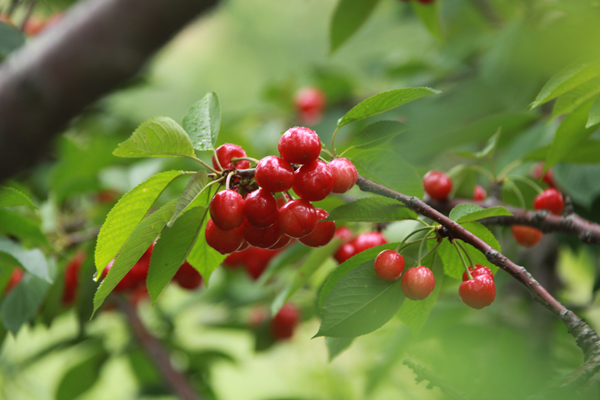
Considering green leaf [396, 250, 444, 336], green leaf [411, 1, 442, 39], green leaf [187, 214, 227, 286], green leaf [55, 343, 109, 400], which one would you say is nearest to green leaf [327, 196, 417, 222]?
green leaf [396, 250, 444, 336]

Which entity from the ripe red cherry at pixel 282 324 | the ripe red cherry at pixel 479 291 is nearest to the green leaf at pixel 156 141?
the ripe red cherry at pixel 479 291

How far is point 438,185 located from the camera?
0.81 meters

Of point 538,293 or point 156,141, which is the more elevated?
point 156,141

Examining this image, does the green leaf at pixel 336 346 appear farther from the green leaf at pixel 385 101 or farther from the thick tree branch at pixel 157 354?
the thick tree branch at pixel 157 354

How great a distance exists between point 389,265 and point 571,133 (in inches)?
14.1

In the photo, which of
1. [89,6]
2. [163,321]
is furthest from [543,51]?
[163,321]

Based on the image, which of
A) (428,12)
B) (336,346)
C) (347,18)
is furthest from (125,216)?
(428,12)

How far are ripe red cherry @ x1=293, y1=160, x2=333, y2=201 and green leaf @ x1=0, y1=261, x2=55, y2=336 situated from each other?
55 cm

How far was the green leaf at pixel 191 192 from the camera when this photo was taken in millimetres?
495

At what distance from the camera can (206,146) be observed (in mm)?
593

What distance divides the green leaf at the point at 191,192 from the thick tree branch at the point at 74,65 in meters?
0.30

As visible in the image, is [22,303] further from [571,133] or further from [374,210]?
[571,133]

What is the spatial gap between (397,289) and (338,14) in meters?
0.70

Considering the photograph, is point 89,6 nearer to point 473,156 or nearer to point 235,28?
point 473,156
